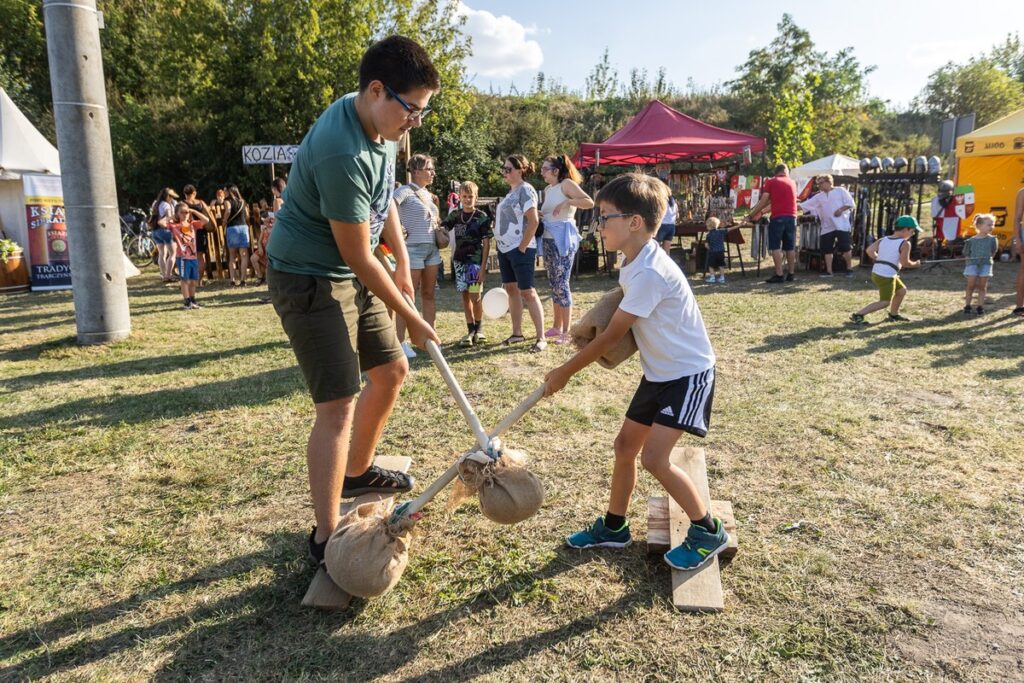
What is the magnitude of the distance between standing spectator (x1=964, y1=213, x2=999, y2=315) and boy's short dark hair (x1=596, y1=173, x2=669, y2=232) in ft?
25.5

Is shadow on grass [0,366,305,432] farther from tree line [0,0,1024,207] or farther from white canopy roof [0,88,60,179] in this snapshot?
tree line [0,0,1024,207]

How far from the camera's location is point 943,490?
3719mm

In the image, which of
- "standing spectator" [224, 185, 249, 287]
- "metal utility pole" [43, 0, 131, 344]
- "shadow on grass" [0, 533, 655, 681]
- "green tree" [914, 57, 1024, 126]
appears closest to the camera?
"shadow on grass" [0, 533, 655, 681]

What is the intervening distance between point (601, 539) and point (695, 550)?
1.51 ft

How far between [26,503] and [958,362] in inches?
299

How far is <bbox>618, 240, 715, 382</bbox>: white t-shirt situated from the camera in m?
2.66

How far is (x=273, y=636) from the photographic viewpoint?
2.57 metres

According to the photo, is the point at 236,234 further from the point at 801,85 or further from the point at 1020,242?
the point at 801,85

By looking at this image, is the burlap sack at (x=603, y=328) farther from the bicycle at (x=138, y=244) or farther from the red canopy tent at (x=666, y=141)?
the bicycle at (x=138, y=244)

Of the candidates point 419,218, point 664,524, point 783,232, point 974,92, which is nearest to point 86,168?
point 419,218

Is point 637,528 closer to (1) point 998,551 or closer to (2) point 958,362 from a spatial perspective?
(1) point 998,551

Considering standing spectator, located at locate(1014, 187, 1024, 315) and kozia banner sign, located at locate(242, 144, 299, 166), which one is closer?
standing spectator, located at locate(1014, 187, 1024, 315)

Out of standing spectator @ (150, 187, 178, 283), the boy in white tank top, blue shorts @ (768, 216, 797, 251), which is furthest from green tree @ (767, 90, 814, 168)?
standing spectator @ (150, 187, 178, 283)

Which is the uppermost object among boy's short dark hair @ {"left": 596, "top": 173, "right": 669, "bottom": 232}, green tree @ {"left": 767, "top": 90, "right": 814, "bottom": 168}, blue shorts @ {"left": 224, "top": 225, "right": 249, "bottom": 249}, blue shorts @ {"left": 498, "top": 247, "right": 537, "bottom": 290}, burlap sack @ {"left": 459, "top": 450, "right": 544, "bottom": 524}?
green tree @ {"left": 767, "top": 90, "right": 814, "bottom": 168}
